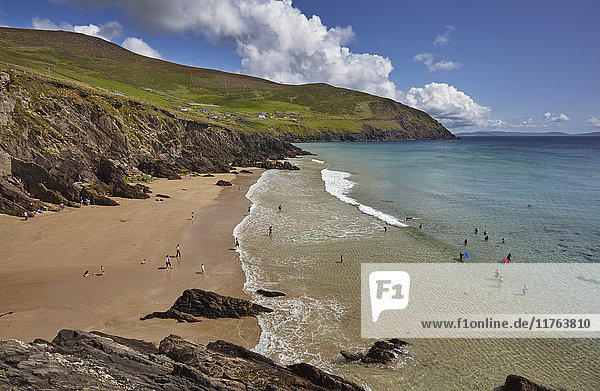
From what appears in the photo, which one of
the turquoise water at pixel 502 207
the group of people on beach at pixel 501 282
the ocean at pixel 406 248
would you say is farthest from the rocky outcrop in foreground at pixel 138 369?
the turquoise water at pixel 502 207

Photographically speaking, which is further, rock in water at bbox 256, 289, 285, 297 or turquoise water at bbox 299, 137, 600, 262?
turquoise water at bbox 299, 137, 600, 262

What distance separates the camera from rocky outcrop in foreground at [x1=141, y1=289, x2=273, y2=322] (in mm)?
16837

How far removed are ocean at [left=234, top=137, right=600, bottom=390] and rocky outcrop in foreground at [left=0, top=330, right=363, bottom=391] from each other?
3565mm

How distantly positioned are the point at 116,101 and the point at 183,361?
213 feet

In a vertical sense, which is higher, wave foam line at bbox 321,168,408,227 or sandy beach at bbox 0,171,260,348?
wave foam line at bbox 321,168,408,227

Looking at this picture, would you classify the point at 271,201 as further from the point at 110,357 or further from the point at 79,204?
the point at 110,357

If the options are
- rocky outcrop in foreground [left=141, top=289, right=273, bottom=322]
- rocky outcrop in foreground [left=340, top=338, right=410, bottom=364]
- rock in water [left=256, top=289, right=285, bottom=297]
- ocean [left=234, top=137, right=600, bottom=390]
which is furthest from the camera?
rock in water [left=256, top=289, right=285, bottom=297]

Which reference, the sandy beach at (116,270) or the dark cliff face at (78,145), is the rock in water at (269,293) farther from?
the dark cliff face at (78,145)

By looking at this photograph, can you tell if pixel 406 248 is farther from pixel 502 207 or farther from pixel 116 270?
pixel 116 270

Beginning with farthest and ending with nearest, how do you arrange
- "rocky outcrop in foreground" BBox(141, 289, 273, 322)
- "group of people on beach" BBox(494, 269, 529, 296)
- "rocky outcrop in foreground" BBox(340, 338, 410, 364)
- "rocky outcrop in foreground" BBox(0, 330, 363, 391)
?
1. "group of people on beach" BBox(494, 269, 529, 296)
2. "rocky outcrop in foreground" BBox(141, 289, 273, 322)
3. "rocky outcrop in foreground" BBox(340, 338, 410, 364)
4. "rocky outcrop in foreground" BBox(0, 330, 363, 391)

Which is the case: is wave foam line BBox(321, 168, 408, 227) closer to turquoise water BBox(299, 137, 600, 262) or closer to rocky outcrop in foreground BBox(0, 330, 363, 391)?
turquoise water BBox(299, 137, 600, 262)

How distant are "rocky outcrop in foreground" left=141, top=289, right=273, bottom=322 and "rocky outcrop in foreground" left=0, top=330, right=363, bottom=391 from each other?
4.90 metres

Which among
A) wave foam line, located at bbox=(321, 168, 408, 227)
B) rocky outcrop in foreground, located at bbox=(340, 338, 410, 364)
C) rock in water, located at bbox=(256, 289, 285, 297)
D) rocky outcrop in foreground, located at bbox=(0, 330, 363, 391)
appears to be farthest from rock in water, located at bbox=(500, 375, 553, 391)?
wave foam line, located at bbox=(321, 168, 408, 227)

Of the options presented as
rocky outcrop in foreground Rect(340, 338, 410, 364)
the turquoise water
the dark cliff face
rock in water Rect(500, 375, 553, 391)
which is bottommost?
rocky outcrop in foreground Rect(340, 338, 410, 364)
